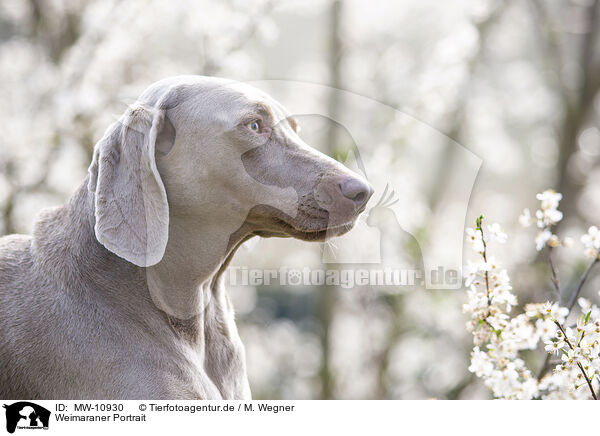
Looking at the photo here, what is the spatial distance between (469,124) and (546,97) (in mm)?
2560

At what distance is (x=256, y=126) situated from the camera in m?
2.12

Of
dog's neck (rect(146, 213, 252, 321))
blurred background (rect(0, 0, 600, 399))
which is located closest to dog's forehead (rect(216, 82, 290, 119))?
dog's neck (rect(146, 213, 252, 321))

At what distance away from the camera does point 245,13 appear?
4684mm

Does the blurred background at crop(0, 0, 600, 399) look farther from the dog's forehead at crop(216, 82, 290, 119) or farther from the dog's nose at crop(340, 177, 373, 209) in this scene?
the dog's nose at crop(340, 177, 373, 209)

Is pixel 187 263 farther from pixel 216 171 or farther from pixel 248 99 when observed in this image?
pixel 248 99

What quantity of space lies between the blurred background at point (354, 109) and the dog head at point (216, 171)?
1.07m

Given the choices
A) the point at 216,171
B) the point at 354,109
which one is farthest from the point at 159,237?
the point at 354,109

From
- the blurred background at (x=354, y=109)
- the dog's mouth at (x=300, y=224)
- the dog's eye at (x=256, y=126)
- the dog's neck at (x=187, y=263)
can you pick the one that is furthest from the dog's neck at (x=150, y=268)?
the blurred background at (x=354, y=109)

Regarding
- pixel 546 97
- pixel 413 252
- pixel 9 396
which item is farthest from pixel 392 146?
pixel 546 97
